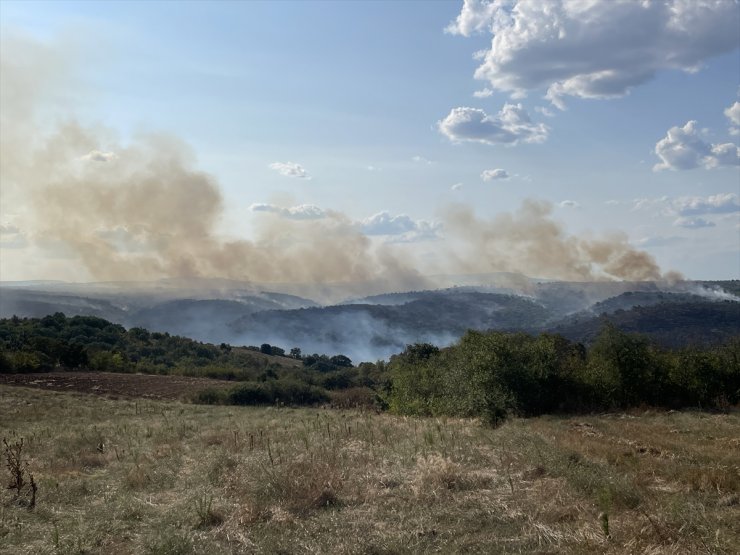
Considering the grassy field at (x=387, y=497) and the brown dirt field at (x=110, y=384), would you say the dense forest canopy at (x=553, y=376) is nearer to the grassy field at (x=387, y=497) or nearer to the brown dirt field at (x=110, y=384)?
the grassy field at (x=387, y=497)

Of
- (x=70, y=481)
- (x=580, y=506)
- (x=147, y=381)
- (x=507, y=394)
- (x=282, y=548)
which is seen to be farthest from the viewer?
(x=147, y=381)

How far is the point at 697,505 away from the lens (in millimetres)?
10500

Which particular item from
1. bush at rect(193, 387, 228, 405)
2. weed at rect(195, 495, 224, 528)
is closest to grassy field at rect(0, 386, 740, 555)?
weed at rect(195, 495, 224, 528)

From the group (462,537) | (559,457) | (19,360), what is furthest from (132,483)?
(19,360)

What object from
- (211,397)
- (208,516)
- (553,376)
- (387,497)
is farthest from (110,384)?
(387,497)

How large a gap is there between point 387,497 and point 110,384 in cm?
5379

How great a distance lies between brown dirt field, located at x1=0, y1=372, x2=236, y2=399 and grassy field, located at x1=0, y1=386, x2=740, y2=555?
3597cm

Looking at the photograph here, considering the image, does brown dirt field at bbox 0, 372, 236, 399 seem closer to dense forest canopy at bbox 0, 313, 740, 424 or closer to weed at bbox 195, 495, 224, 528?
dense forest canopy at bbox 0, 313, 740, 424

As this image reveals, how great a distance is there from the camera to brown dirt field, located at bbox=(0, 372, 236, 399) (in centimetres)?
5419

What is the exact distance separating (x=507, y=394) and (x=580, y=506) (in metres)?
23.5

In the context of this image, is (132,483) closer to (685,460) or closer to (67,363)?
(685,460)

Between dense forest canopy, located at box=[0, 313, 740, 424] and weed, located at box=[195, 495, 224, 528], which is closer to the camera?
weed, located at box=[195, 495, 224, 528]

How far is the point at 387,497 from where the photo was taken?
1216 centimetres

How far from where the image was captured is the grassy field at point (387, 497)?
9406mm
